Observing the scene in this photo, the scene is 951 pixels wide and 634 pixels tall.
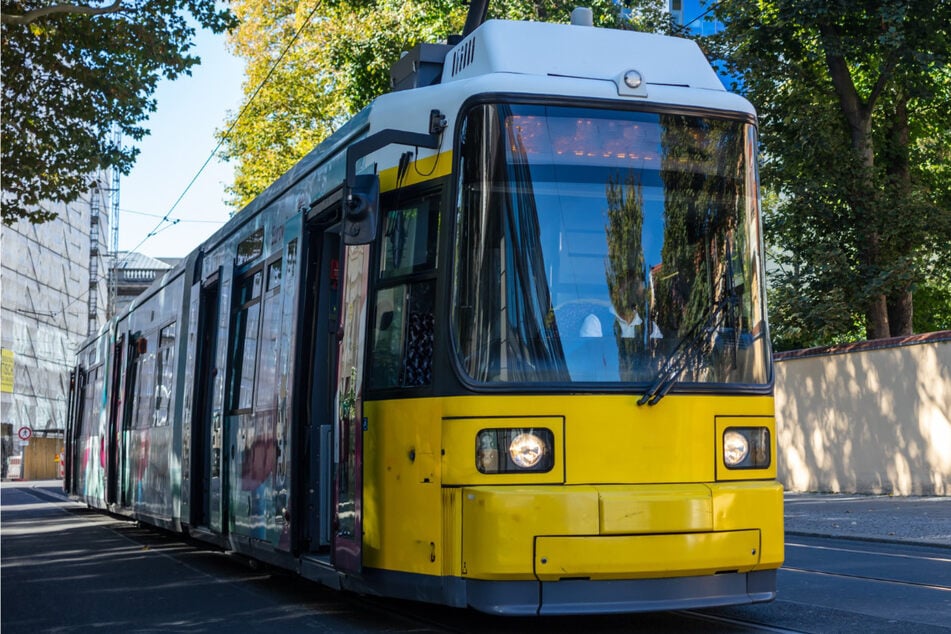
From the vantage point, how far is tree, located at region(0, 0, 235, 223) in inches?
701

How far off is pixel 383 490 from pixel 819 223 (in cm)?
1884

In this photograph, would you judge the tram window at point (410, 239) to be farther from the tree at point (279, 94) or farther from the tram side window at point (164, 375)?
the tree at point (279, 94)

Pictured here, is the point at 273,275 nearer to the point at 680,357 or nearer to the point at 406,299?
the point at 406,299

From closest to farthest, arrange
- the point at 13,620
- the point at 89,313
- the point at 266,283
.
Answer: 1. the point at 13,620
2. the point at 266,283
3. the point at 89,313

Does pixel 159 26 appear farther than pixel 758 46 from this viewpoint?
No

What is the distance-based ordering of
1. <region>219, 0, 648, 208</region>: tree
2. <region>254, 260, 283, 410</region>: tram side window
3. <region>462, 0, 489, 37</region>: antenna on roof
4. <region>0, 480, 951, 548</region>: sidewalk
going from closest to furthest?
<region>254, 260, 283, 410</region>: tram side window → <region>0, 480, 951, 548</region>: sidewalk → <region>462, 0, 489, 37</region>: antenna on roof → <region>219, 0, 648, 208</region>: tree

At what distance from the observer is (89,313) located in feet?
200

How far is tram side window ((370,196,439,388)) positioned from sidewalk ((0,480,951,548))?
7498 mm

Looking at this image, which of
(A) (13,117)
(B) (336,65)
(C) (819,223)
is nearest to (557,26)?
(A) (13,117)

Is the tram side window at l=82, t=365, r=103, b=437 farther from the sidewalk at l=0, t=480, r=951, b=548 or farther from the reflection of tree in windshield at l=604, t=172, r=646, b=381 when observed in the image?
the reflection of tree in windshield at l=604, t=172, r=646, b=381

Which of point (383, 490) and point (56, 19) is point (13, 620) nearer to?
point (383, 490)

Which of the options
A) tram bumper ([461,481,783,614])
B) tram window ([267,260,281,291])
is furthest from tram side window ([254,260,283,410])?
tram bumper ([461,481,783,614])

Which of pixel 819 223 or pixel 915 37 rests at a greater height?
pixel 915 37

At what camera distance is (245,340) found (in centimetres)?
1041
